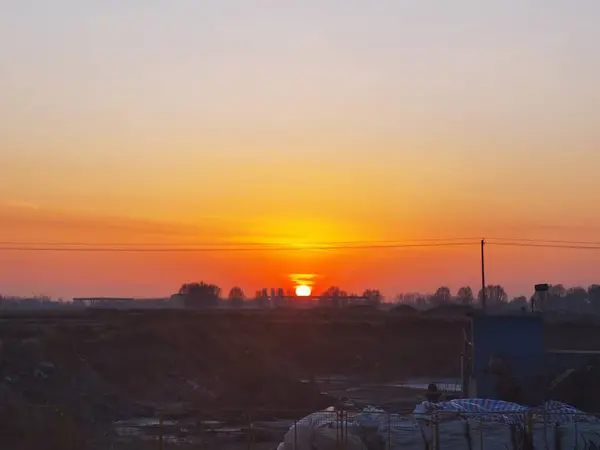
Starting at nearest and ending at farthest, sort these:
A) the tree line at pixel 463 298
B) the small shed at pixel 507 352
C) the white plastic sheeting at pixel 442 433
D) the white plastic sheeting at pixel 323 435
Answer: the white plastic sheeting at pixel 442 433 → the white plastic sheeting at pixel 323 435 → the small shed at pixel 507 352 → the tree line at pixel 463 298

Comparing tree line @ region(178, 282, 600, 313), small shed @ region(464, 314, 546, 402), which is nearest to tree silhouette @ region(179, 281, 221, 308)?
tree line @ region(178, 282, 600, 313)

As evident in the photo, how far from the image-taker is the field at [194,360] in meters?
38.7

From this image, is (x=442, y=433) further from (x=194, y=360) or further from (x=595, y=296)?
(x=595, y=296)

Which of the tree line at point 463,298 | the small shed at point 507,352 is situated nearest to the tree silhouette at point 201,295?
the tree line at point 463,298

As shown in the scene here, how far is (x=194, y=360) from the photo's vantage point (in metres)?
54.8

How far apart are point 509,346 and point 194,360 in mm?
30425

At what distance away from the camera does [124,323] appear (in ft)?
207

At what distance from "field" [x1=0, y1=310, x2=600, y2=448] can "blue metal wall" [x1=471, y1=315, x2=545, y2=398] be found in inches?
283

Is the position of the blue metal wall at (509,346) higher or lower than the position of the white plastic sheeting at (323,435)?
higher

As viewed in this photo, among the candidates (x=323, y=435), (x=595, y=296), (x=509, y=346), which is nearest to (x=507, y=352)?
(x=509, y=346)

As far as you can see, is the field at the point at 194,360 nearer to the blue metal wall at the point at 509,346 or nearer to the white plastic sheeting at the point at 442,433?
the blue metal wall at the point at 509,346

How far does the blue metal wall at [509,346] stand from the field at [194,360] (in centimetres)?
718

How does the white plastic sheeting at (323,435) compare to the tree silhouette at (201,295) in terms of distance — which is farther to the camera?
the tree silhouette at (201,295)

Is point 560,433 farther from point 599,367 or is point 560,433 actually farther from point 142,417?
point 142,417
